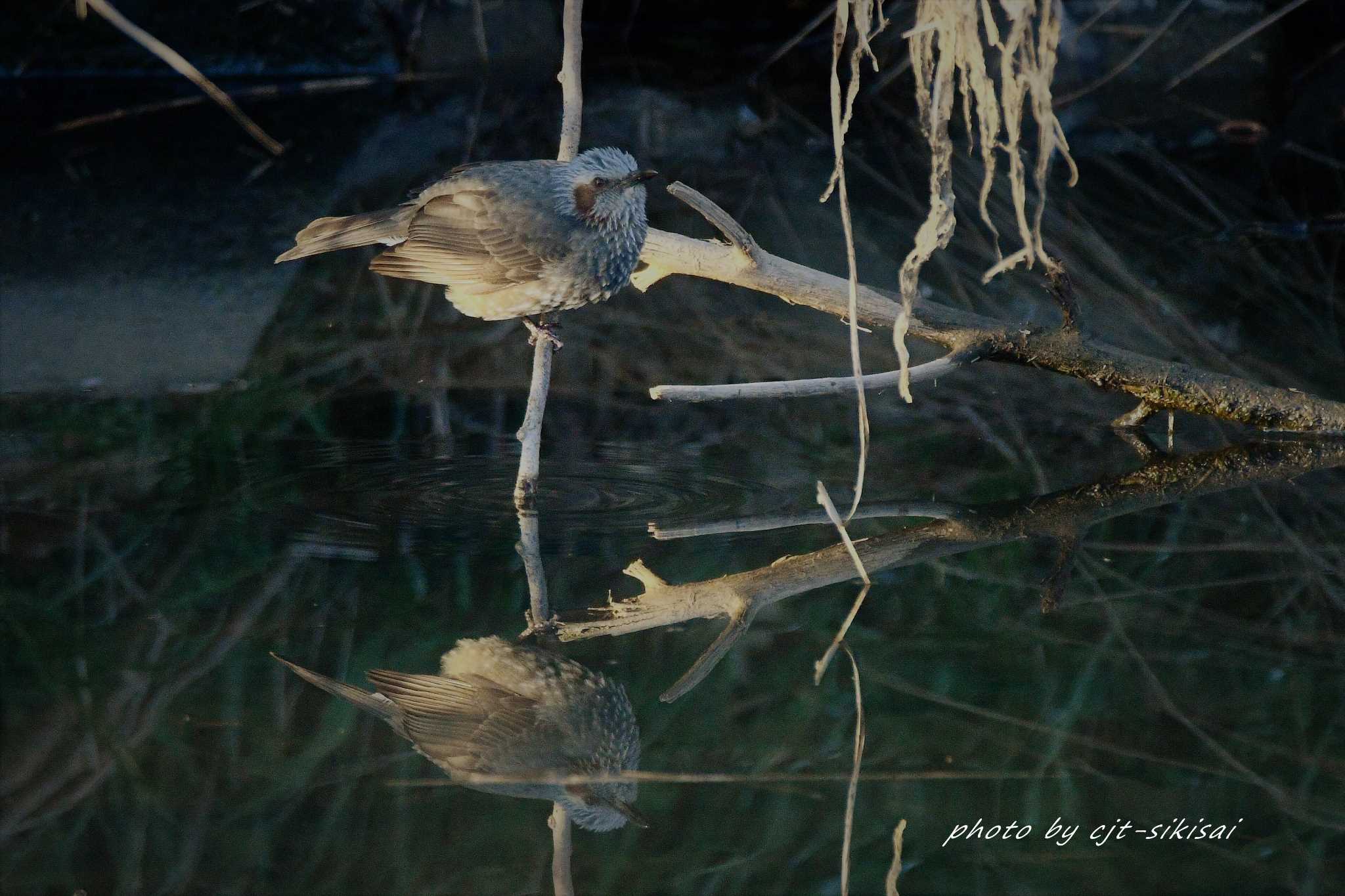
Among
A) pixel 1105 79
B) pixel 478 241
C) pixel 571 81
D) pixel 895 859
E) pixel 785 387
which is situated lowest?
pixel 895 859

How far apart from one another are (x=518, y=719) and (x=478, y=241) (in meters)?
1.36

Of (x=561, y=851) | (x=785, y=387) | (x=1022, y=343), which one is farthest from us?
(x=1022, y=343)

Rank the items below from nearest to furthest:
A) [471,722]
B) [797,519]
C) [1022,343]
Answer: [471,722] → [797,519] → [1022,343]

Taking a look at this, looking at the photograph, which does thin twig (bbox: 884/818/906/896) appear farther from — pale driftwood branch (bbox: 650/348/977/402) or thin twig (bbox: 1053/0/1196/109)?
thin twig (bbox: 1053/0/1196/109)

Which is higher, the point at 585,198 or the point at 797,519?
the point at 585,198

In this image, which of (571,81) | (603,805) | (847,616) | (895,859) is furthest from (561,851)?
(571,81)

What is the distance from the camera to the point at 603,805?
8.90ft

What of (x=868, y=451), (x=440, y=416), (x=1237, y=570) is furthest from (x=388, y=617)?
(x=1237, y=570)

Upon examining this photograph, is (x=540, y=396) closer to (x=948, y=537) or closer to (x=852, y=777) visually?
(x=948, y=537)

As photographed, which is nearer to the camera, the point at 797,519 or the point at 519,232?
the point at 519,232

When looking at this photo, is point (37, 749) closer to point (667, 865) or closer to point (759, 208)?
point (667, 865)

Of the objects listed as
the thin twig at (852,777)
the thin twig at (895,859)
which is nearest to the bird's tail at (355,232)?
the thin twig at (852,777)

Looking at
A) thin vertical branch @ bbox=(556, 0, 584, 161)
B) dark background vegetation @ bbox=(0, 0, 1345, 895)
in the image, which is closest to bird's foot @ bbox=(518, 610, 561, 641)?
dark background vegetation @ bbox=(0, 0, 1345, 895)

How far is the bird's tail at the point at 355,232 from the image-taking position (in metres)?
3.83
